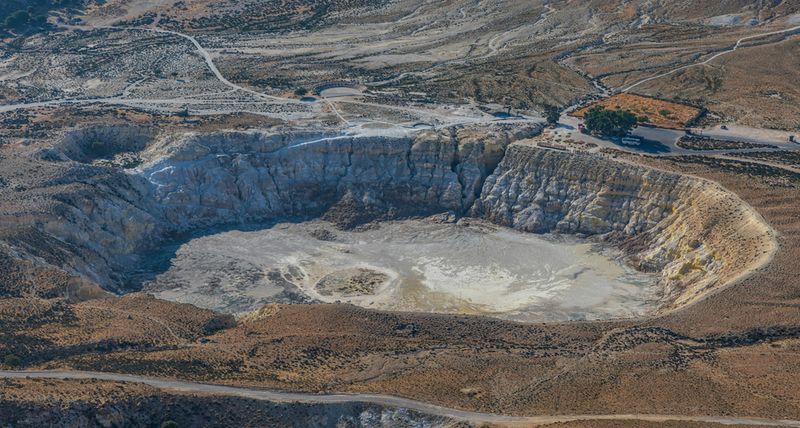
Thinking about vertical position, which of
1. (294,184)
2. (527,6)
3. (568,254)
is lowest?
(568,254)

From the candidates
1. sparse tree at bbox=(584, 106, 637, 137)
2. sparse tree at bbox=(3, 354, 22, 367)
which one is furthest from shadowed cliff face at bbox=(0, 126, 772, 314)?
sparse tree at bbox=(3, 354, 22, 367)

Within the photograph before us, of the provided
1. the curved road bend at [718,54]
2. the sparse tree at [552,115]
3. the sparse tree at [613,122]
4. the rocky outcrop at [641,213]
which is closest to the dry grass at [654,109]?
the sparse tree at [552,115]

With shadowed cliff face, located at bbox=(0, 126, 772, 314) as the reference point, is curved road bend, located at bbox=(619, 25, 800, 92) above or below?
above

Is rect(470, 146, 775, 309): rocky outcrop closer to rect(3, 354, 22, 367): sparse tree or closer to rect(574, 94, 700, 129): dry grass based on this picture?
rect(574, 94, 700, 129): dry grass

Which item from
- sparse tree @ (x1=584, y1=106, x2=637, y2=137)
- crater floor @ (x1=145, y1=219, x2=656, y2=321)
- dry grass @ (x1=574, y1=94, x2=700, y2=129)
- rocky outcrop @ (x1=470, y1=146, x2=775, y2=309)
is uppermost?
sparse tree @ (x1=584, y1=106, x2=637, y2=137)

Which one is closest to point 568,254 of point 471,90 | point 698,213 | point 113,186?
point 698,213

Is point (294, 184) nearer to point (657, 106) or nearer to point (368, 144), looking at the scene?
point (368, 144)

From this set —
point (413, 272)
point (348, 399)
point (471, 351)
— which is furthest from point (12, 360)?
point (413, 272)
